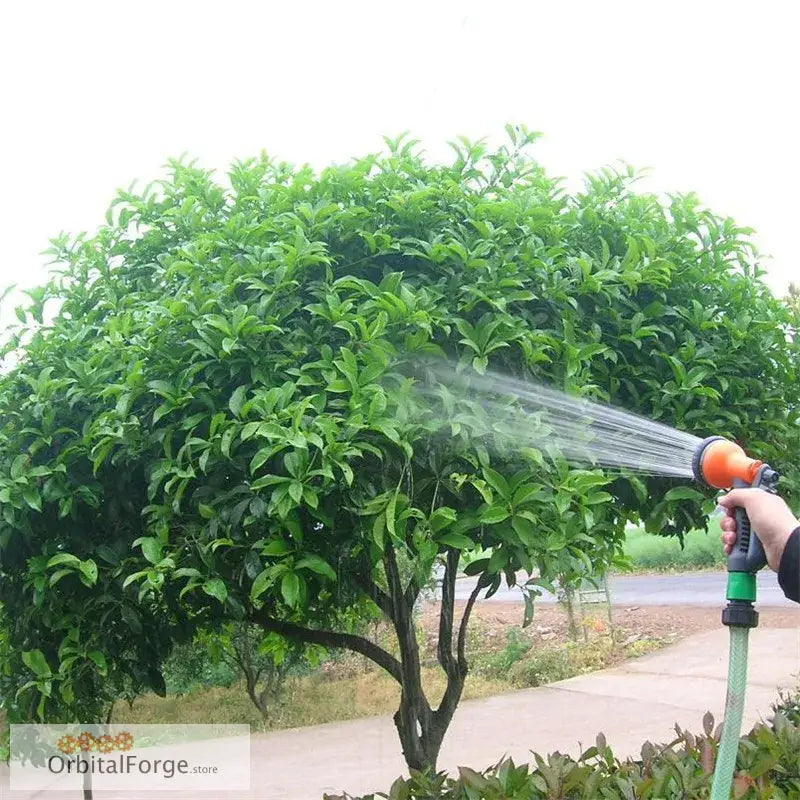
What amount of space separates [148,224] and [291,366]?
0.78 metres

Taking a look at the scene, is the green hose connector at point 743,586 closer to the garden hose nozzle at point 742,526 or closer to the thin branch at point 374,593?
the garden hose nozzle at point 742,526

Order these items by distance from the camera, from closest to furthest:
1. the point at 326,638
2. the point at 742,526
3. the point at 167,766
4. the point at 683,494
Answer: the point at 742,526 → the point at 683,494 → the point at 326,638 → the point at 167,766

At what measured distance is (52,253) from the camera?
2428mm

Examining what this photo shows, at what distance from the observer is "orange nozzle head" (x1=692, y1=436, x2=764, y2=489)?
51.1 inches

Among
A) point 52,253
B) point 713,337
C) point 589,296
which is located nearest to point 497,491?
point 589,296

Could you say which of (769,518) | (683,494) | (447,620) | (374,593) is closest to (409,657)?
(447,620)

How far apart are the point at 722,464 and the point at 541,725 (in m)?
6.26

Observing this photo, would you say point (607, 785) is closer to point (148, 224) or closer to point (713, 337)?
point (713, 337)

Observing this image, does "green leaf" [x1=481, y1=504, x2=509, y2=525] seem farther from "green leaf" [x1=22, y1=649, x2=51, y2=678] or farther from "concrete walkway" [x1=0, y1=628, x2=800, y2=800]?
"concrete walkway" [x1=0, y1=628, x2=800, y2=800]

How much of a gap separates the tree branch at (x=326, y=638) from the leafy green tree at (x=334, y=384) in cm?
4

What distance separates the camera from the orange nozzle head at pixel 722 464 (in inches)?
51.1

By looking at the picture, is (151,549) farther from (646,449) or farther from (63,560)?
(646,449)

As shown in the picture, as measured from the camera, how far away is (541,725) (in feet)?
23.1

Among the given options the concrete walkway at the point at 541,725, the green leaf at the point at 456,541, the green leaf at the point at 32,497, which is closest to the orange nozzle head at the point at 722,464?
the green leaf at the point at 456,541
